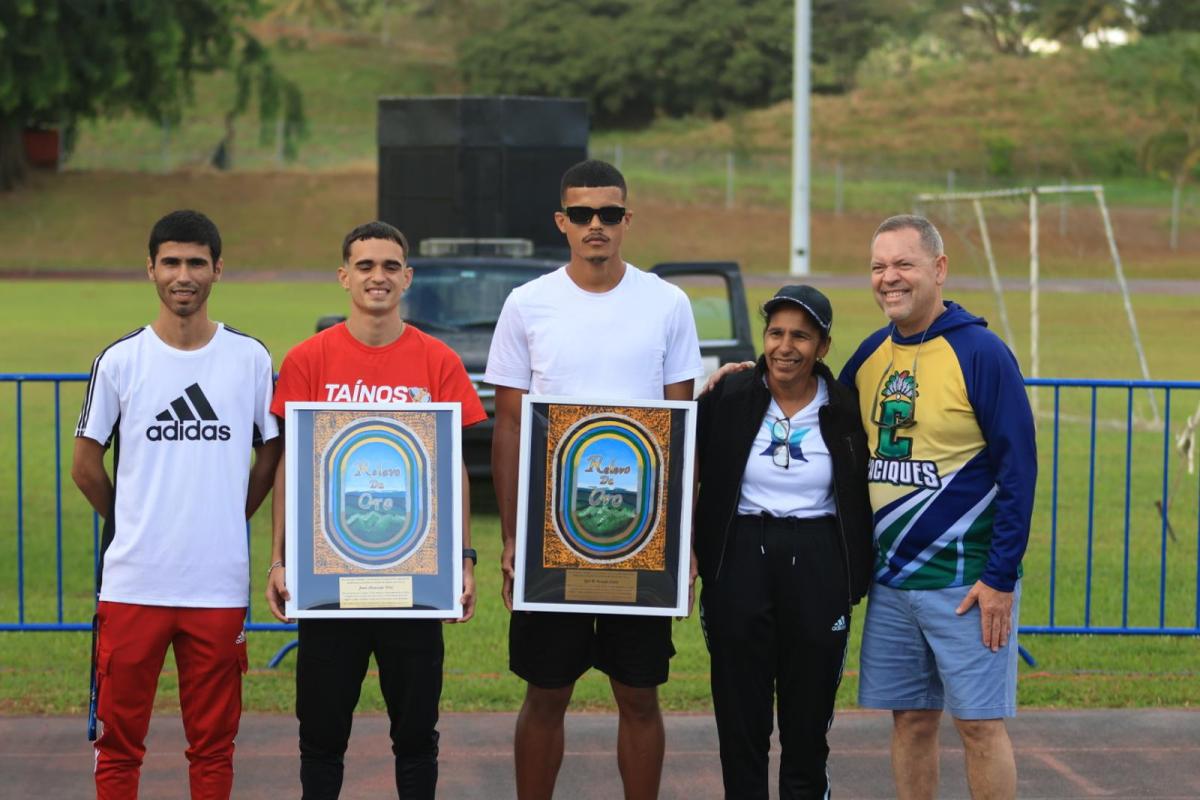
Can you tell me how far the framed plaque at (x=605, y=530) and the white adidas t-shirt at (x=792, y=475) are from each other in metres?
0.19

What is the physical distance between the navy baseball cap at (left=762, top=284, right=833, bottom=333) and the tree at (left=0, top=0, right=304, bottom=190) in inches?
1370

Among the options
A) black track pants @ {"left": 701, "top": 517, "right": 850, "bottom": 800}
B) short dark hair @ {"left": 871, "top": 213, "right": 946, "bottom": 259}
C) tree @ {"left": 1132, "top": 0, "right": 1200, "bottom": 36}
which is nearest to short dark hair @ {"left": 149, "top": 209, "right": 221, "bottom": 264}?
black track pants @ {"left": 701, "top": 517, "right": 850, "bottom": 800}

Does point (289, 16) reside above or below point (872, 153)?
above

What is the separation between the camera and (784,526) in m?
4.41

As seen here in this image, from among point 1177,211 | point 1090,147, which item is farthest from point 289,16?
point 1177,211

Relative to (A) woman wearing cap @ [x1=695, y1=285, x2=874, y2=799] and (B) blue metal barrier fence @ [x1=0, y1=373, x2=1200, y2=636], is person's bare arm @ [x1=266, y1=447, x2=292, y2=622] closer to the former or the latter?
(A) woman wearing cap @ [x1=695, y1=285, x2=874, y2=799]

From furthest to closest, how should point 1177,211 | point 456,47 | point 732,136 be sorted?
point 456,47 < point 732,136 < point 1177,211

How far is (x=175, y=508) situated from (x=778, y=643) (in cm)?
174

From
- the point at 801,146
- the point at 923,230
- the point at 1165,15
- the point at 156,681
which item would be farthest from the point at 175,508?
the point at 1165,15

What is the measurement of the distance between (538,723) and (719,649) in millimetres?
581

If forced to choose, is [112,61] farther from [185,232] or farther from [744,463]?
[744,463]

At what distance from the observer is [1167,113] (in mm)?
56312

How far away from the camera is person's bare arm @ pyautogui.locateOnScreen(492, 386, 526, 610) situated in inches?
177

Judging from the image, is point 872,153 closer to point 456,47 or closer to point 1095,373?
point 456,47
